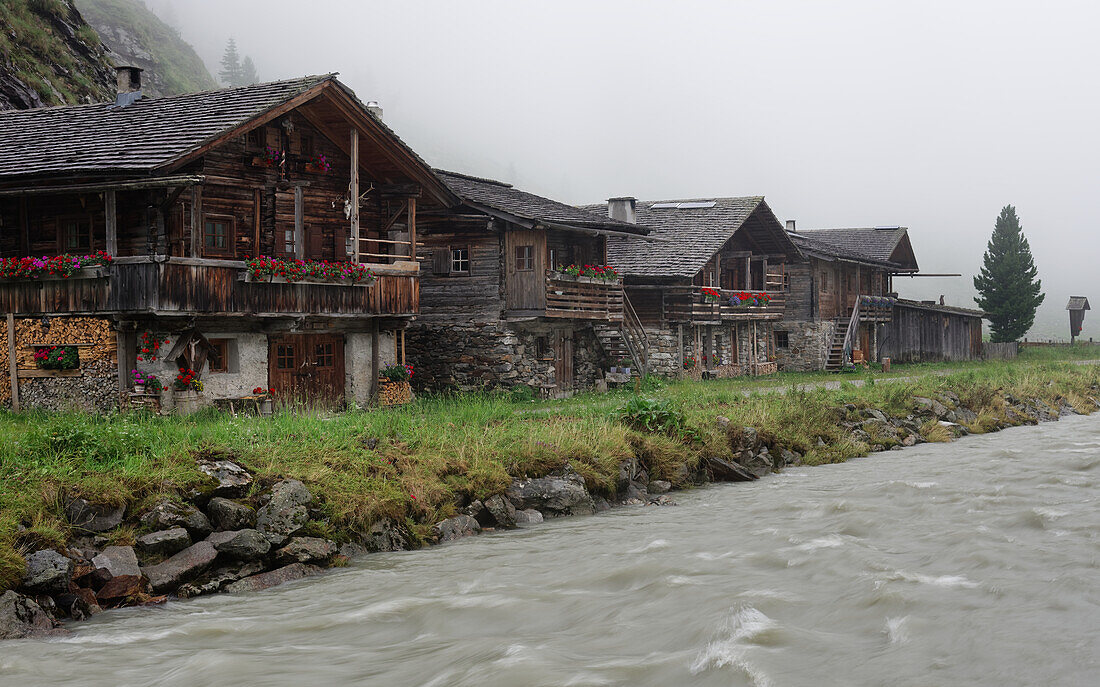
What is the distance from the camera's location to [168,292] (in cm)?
1756

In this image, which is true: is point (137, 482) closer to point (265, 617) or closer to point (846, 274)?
point (265, 617)

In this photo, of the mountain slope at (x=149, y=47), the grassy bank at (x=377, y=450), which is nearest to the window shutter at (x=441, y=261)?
the grassy bank at (x=377, y=450)

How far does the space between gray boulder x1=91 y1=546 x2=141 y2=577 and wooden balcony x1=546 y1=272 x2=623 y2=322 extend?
1687 cm

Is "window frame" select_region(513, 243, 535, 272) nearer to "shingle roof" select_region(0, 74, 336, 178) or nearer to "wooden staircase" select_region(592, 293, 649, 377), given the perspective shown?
"wooden staircase" select_region(592, 293, 649, 377)

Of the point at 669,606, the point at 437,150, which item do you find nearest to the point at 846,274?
the point at 669,606

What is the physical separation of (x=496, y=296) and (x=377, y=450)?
12885 millimetres

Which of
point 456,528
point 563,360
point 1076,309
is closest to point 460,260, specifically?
point 563,360

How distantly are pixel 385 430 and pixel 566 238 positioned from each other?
16215mm

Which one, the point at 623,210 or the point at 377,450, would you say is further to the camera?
the point at 623,210

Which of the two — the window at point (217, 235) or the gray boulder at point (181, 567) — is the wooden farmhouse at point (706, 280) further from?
the gray boulder at point (181, 567)

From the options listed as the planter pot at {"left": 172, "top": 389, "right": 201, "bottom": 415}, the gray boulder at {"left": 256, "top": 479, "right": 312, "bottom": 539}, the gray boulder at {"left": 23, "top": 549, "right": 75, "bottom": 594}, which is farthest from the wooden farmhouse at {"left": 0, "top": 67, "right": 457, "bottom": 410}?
the gray boulder at {"left": 23, "top": 549, "right": 75, "bottom": 594}

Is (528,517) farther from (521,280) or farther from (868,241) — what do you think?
(868,241)

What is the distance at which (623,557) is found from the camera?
452 inches

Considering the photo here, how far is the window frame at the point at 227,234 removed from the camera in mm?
20031
